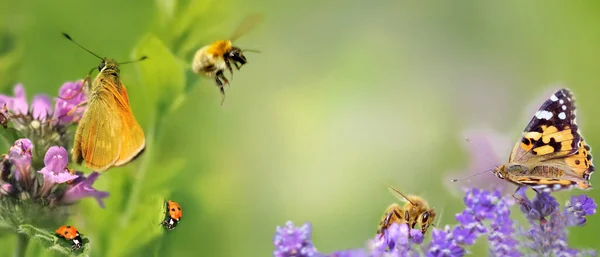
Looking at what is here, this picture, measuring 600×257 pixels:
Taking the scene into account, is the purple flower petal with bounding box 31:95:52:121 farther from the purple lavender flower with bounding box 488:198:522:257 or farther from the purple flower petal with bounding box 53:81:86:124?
the purple lavender flower with bounding box 488:198:522:257

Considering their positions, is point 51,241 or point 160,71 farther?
point 160,71

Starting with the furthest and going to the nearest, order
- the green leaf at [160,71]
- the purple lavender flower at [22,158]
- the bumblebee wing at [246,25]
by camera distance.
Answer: the bumblebee wing at [246,25] → the green leaf at [160,71] → the purple lavender flower at [22,158]

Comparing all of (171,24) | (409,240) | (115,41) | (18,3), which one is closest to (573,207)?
(409,240)

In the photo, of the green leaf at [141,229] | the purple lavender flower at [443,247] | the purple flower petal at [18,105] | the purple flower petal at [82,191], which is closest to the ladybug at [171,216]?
the green leaf at [141,229]

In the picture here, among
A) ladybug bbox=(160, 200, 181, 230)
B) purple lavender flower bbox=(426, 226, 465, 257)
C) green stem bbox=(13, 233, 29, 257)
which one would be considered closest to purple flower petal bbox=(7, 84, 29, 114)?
green stem bbox=(13, 233, 29, 257)

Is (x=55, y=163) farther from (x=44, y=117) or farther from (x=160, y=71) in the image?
(x=160, y=71)

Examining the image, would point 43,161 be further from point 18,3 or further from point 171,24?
point 18,3

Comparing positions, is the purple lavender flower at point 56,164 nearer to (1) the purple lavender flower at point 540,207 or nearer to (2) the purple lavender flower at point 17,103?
(2) the purple lavender flower at point 17,103

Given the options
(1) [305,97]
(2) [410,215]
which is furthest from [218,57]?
(1) [305,97]
